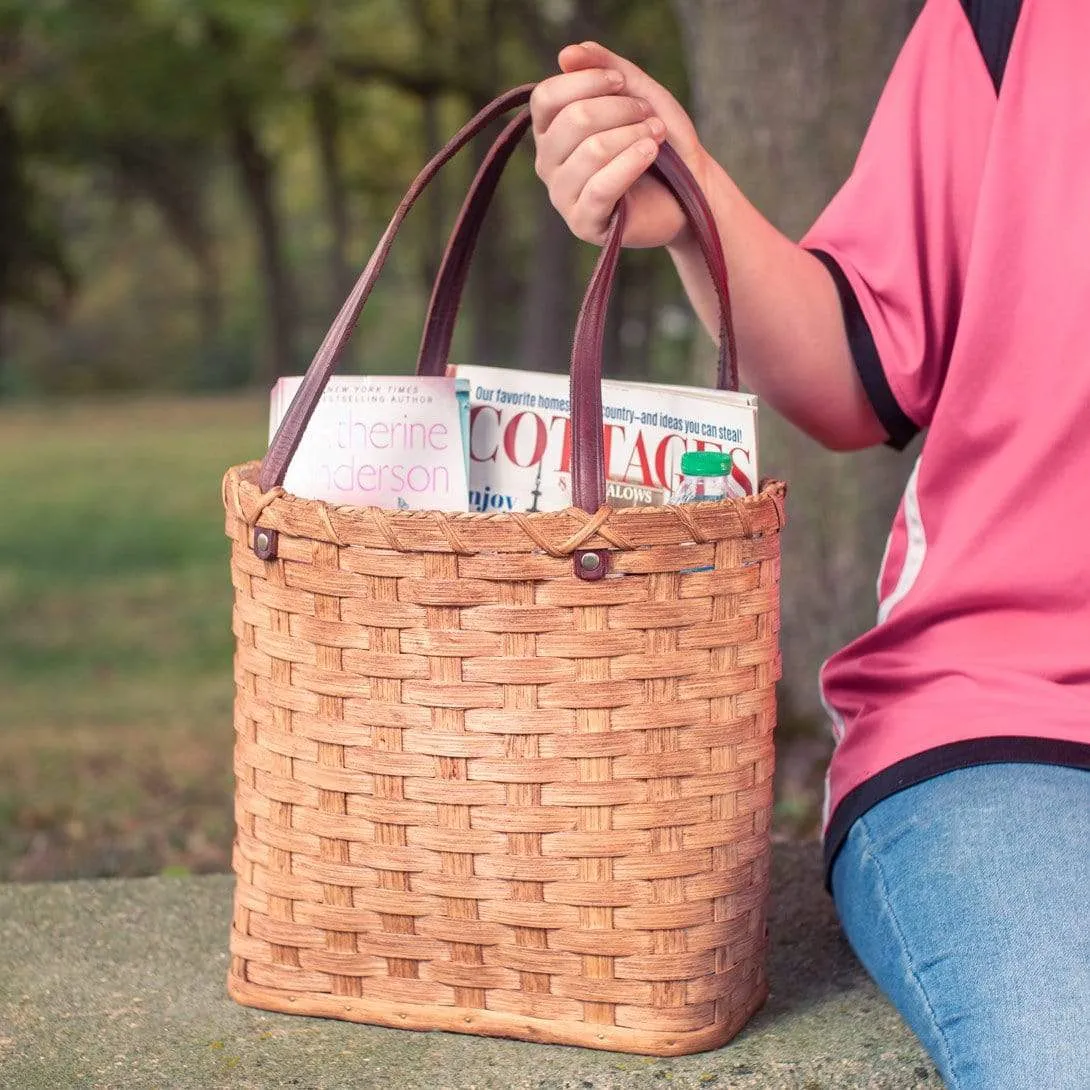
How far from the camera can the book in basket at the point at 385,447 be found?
154 centimetres

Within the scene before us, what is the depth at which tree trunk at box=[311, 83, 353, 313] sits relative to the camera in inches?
550

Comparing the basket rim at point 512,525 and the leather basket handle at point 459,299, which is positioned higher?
the leather basket handle at point 459,299

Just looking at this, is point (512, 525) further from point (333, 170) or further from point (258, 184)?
point (333, 170)

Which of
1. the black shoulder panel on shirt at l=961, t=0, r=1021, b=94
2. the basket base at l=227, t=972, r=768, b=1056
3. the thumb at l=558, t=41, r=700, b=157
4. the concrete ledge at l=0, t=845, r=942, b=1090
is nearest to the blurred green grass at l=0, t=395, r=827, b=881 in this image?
the concrete ledge at l=0, t=845, r=942, b=1090

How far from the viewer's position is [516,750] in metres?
1.41

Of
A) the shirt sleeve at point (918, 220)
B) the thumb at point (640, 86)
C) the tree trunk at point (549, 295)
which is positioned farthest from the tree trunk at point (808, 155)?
the tree trunk at point (549, 295)

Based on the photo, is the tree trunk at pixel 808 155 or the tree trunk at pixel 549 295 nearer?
the tree trunk at pixel 808 155

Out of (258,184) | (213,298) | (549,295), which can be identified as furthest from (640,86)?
(213,298)

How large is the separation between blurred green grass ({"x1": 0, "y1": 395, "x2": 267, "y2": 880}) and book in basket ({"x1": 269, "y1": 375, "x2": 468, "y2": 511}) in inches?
74.5

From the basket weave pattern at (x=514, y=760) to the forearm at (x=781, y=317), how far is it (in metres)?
0.27

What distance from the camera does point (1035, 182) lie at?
62.3 inches

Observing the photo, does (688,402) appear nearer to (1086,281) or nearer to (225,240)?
(1086,281)

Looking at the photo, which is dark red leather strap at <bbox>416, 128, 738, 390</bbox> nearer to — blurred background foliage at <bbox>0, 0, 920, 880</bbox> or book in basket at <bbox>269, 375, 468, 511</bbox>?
book in basket at <bbox>269, 375, 468, 511</bbox>

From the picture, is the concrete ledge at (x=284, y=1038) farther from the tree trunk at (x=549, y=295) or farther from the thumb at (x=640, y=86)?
the tree trunk at (x=549, y=295)
